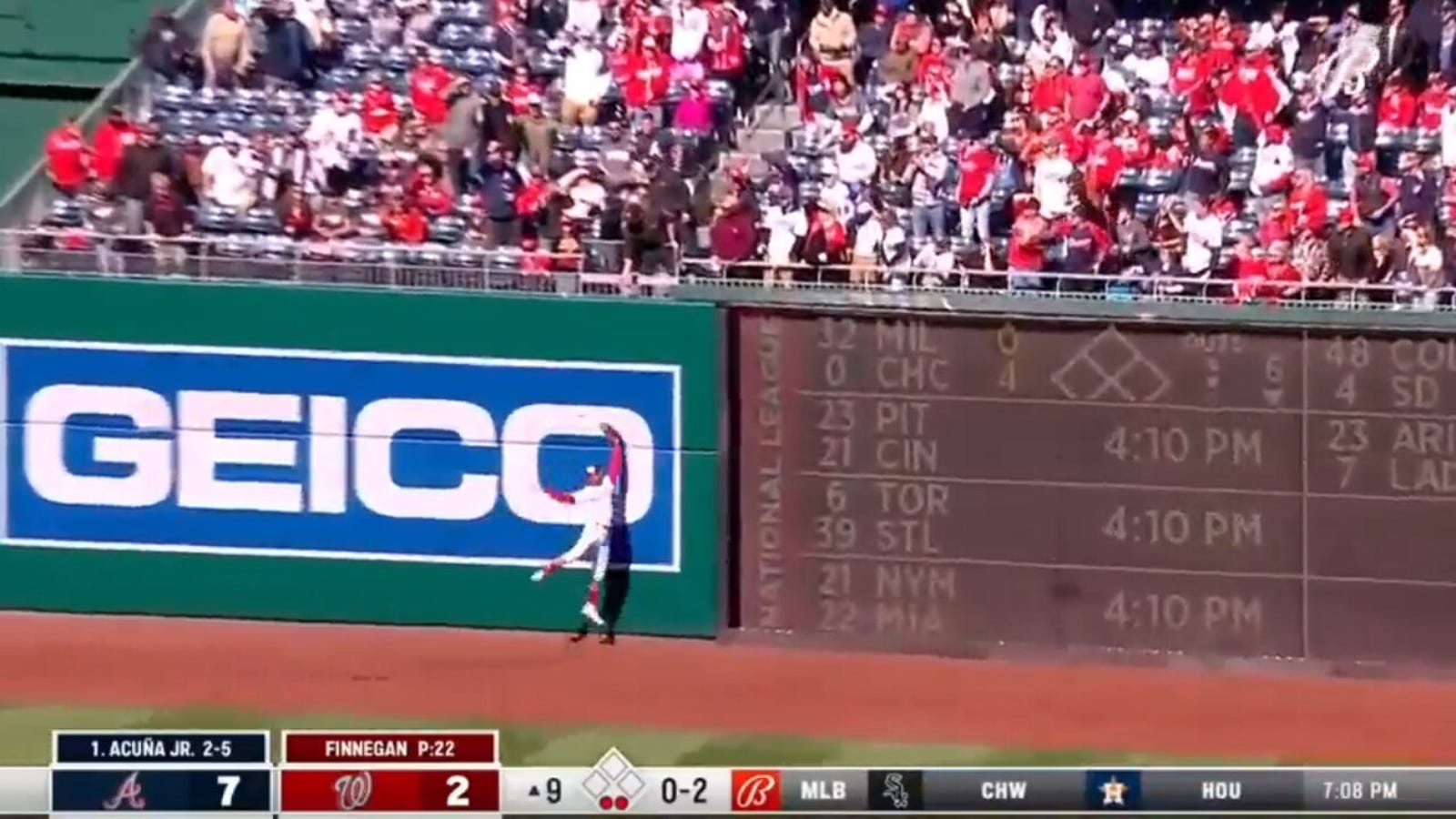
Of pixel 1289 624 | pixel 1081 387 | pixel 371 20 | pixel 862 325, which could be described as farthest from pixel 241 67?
pixel 1289 624

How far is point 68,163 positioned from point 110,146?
0.29 metres

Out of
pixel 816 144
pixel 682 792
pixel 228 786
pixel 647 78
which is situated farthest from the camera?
pixel 647 78

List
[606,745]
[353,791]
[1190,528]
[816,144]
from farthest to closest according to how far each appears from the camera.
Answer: [816,144]
[1190,528]
[606,745]
[353,791]

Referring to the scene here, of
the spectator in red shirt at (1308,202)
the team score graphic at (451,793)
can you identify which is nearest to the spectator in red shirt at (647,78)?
the spectator in red shirt at (1308,202)

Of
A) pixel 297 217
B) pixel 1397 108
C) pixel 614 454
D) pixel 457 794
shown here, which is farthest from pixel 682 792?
pixel 1397 108

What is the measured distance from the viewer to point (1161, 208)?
15.5 m

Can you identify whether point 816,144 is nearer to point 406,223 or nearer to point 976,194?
point 976,194

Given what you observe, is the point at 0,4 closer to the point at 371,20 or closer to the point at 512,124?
the point at 371,20

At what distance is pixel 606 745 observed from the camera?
12820 millimetres

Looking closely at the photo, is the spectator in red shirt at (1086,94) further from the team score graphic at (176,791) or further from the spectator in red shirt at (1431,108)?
the team score graphic at (176,791)

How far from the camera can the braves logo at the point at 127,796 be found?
29.8ft

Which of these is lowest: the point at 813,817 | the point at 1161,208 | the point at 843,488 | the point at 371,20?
the point at 813,817

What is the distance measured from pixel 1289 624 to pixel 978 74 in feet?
12.9

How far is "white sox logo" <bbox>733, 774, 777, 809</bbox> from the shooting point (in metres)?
9.78
